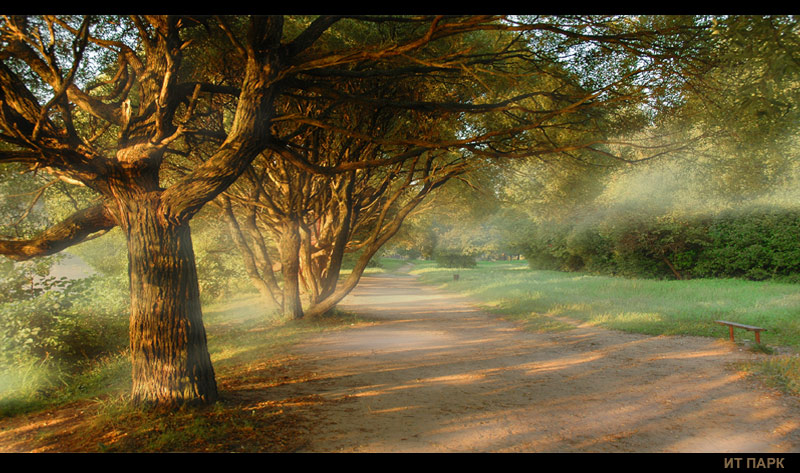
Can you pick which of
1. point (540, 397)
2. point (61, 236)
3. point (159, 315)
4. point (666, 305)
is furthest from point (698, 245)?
point (61, 236)

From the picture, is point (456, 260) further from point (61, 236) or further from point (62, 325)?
point (61, 236)

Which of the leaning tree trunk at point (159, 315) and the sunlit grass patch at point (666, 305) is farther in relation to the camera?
the sunlit grass patch at point (666, 305)

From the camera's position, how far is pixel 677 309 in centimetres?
1331

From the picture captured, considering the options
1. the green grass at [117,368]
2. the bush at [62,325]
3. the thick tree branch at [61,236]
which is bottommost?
the green grass at [117,368]

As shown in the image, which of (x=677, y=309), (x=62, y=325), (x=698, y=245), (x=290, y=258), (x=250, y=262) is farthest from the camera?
(x=698, y=245)

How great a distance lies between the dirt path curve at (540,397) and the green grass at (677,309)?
2.49 ft

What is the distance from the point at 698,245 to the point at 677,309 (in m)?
12.3

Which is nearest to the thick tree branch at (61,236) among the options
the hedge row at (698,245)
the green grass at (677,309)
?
the green grass at (677,309)

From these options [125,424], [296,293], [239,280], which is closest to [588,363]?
[125,424]

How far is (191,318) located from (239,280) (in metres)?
16.2

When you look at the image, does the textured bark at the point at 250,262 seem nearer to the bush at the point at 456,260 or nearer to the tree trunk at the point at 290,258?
the tree trunk at the point at 290,258

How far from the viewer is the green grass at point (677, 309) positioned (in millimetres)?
8984
